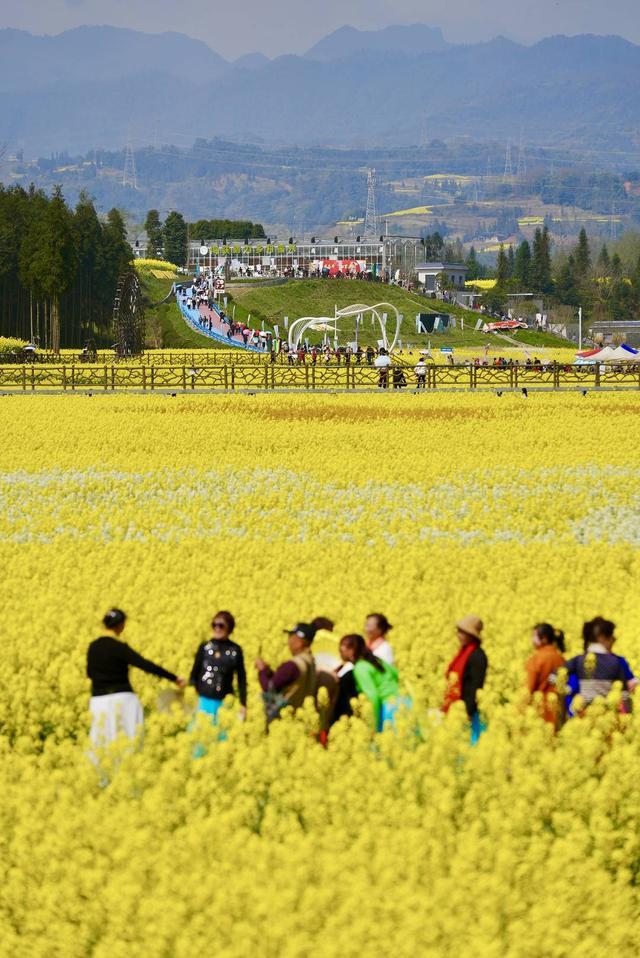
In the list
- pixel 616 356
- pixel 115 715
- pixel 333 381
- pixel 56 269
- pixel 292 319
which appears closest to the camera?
pixel 115 715

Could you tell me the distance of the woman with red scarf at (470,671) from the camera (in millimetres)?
10383

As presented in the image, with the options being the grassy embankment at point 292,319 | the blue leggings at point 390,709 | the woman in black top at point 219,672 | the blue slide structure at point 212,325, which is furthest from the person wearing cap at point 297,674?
the grassy embankment at point 292,319

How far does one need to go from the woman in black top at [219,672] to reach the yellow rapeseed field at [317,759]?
0.74ft

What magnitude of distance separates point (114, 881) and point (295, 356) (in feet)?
290

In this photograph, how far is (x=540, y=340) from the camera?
197125 mm

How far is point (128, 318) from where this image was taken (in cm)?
11619

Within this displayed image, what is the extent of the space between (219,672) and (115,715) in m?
0.84

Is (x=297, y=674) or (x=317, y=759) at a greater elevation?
(x=297, y=674)

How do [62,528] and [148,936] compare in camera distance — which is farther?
[62,528]

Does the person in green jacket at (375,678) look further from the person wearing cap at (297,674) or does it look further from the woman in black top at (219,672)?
the woman in black top at (219,672)

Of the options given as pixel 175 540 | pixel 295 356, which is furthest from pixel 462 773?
pixel 295 356

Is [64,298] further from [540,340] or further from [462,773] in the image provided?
[462,773]

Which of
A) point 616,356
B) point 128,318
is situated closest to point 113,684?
point 616,356

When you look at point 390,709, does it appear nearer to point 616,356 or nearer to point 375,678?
point 375,678
